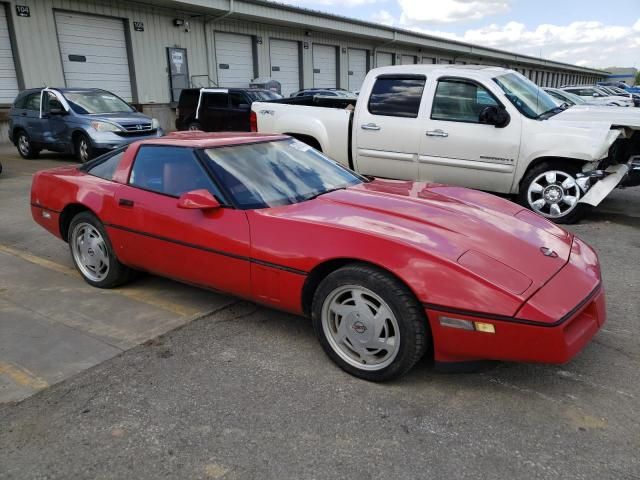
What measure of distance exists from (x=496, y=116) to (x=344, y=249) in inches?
163

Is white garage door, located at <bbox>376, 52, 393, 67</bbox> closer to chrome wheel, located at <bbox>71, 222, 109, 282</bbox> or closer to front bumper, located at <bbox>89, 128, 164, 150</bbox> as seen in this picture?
front bumper, located at <bbox>89, 128, 164, 150</bbox>

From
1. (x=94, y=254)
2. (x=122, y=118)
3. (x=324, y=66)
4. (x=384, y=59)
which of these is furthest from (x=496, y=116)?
(x=384, y=59)

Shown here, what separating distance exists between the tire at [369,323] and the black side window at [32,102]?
38.2 feet

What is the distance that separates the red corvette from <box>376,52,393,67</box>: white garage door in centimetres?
2968

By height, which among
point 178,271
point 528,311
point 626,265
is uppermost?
point 528,311

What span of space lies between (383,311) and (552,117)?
4740 mm

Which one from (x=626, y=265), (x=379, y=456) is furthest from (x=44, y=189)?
(x=626, y=265)

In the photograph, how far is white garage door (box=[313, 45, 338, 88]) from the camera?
26812mm

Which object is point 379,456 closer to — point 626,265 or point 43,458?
point 43,458

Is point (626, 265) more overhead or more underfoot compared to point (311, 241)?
more underfoot

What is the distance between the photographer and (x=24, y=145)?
12594 mm

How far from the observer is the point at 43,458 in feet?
7.59

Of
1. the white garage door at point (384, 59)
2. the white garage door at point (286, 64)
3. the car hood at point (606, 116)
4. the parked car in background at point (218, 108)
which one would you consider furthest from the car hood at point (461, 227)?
the white garage door at point (384, 59)

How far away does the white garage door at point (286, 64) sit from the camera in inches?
955
